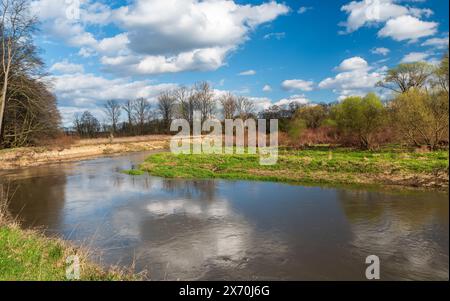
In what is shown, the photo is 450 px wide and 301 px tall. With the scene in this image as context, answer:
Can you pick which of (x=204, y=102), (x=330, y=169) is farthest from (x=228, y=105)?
(x=330, y=169)

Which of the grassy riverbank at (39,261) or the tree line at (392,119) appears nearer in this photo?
the grassy riverbank at (39,261)

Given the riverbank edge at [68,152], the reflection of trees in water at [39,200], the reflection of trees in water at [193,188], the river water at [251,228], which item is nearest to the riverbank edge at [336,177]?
the river water at [251,228]

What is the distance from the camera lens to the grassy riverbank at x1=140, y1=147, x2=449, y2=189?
1636 centimetres

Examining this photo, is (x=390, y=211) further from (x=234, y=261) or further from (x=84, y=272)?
(x=84, y=272)

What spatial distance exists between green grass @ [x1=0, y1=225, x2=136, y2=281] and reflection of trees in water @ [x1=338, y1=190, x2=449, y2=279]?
569 cm

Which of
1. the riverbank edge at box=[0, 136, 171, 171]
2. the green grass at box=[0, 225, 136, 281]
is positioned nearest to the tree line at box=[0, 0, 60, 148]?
the riverbank edge at box=[0, 136, 171, 171]

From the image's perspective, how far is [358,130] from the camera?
29.0 meters

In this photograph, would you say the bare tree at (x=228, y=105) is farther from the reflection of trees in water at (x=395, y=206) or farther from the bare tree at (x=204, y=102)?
the reflection of trees in water at (x=395, y=206)

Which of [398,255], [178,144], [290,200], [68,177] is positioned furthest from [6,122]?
[398,255]

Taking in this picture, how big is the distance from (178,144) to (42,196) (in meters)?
30.0

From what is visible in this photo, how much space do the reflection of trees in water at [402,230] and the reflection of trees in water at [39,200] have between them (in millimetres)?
9515

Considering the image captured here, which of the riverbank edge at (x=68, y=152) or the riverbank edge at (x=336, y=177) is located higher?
the riverbank edge at (x=68, y=152)

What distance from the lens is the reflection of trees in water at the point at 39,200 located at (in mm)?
12195

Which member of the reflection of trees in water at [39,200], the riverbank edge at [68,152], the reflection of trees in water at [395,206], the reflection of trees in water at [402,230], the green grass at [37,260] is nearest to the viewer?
the green grass at [37,260]
